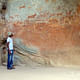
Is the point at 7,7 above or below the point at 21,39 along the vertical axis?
above

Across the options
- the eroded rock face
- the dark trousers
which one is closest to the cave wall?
the eroded rock face

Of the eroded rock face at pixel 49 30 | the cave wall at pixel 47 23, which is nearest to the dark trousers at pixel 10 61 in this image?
the eroded rock face at pixel 49 30

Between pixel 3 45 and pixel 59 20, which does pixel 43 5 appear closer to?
pixel 59 20

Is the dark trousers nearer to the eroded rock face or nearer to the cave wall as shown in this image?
the eroded rock face

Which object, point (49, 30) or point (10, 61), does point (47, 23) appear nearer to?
point (49, 30)

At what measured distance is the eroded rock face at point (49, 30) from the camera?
10.0 metres

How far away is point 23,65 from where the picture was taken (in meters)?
10.1

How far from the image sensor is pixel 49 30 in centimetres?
1016

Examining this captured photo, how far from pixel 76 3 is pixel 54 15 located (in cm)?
99

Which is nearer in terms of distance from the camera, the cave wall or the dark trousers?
the dark trousers

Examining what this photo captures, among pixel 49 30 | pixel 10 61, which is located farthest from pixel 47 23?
pixel 10 61

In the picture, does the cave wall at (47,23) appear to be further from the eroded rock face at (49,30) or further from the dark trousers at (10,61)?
the dark trousers at (10,61)

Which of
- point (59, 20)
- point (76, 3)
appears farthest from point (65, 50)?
point (76, 3)

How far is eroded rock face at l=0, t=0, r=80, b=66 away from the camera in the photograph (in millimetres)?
10039
